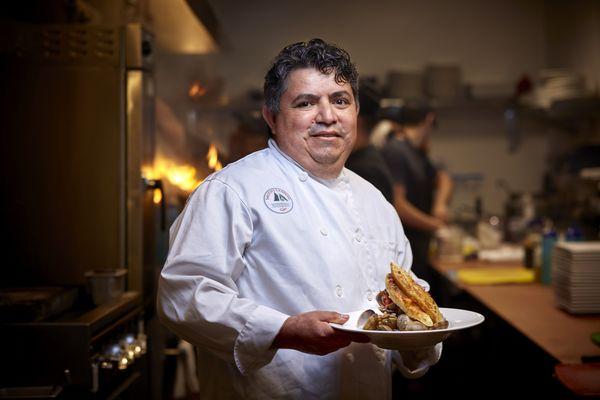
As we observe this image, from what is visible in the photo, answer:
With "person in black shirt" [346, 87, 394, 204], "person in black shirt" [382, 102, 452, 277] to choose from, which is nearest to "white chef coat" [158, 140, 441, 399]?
"person in black shirt" [346, 87, 394, 204]

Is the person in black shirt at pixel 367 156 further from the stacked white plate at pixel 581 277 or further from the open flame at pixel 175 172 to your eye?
the stacked white plate at pixel 581 277

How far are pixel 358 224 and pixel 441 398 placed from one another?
7.27 ft

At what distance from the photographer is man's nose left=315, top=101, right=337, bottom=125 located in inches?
60.5

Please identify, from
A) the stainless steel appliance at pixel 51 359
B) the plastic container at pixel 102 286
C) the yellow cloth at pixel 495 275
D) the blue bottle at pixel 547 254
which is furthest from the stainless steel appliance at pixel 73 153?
the blue bottle at pixel 547 254

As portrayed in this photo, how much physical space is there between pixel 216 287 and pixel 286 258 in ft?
0.62

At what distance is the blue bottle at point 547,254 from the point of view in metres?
3.27

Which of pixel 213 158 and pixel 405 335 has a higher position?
pixel 213 158

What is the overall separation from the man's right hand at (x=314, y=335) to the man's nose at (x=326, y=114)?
17.4 inches

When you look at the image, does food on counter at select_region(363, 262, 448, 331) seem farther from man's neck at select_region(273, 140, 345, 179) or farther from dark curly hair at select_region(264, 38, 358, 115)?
dark curly hair at select_region(264, 38, 358, 115)

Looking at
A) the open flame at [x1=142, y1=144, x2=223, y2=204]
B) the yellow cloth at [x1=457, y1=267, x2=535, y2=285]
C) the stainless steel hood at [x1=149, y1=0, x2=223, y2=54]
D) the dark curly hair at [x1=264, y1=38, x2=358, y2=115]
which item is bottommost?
the yellow cloth at [x1=457, y1=267, x2=535, y2=285]

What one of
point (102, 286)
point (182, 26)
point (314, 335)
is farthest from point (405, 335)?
point (182, 26)

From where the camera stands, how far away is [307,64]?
1553 mm

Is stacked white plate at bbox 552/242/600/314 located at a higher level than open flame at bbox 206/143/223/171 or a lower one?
lower

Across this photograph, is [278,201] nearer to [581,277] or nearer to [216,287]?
[216,287]
